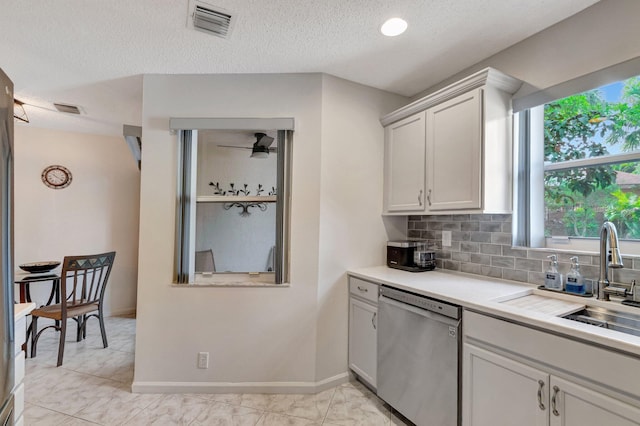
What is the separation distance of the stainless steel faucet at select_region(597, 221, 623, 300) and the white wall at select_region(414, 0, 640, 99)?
2.90ft

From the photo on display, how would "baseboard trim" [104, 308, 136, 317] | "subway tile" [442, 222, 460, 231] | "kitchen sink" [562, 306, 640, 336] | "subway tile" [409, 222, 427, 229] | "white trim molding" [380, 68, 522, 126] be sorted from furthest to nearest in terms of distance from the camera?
"baseboard trim" [104, 308, 136, 317] → "subway tile" [409, 222, 427, 229] → "subway tile" [442, 222, 460, 231] → "white trim molding" [380, 68, 522, 126] → "kitchen sink" [562, 306, 640, 336]

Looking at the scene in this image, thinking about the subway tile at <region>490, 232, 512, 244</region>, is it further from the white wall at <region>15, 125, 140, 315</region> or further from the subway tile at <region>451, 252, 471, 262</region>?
the white wall at <region>15, 125, 140, 315</region>

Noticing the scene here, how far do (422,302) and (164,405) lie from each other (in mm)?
1930

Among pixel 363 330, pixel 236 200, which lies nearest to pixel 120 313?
pixel 236 200

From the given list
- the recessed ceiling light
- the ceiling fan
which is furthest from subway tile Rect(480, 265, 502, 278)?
the ceiling fan

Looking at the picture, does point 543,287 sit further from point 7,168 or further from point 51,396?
point 51,396

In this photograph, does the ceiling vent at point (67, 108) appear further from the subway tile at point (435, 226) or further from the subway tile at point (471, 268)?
the subway tile at point (471, 268)

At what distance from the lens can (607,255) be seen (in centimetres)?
149

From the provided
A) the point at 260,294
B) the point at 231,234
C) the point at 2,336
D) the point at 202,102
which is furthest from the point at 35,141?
the point at 2,336

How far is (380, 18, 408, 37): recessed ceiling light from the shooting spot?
173 cm

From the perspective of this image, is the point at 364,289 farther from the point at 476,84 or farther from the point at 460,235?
the point at 476,84

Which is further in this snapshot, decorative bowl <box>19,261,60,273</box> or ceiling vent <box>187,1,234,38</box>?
decorative bowl <box>19,261,60,273</box>

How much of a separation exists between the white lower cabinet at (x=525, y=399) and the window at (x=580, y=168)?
0.93 metres

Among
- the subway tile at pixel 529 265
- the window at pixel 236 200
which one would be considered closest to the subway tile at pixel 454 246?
the subway tile at pixel 529 265
